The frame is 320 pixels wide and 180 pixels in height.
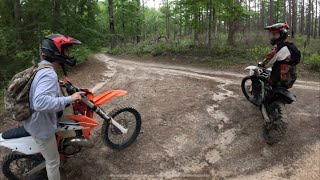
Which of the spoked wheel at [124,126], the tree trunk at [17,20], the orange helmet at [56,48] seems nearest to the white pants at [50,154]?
the orange helmet at [56,48]

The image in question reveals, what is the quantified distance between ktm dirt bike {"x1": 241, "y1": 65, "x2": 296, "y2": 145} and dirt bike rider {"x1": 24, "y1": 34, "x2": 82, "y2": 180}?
4168mm

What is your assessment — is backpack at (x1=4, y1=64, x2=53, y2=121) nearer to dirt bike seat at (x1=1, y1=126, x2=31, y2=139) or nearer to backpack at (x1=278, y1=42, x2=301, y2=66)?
dirt bike seat at (x1=1, y1=126, x2=31, y2=139)

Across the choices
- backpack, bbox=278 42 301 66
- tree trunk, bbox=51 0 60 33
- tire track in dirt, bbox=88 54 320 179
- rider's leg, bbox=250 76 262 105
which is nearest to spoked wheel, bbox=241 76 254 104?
rider's leg, bbox=250 76 262 105

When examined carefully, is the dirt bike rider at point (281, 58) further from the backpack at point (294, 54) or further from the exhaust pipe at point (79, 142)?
the exhaust pipe at point (79, 142)

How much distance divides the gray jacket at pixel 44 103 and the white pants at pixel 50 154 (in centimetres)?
11

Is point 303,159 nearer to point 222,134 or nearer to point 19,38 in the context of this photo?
point 222,134

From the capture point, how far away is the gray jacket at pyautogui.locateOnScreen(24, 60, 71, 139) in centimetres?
342

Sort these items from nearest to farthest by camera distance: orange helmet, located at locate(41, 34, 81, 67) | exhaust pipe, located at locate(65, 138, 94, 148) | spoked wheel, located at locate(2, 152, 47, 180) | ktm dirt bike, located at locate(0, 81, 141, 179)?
orange helmet, located at locate(41, 34, 81, 67) → ktm dirt bike, located at locate(0, 81, 141, 179) → spoked wheel, located at locate(2, 152, 47, 180) → exhaust pipe, located at locate(65, 138, 94, 148)

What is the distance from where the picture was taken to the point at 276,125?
6.12 metres

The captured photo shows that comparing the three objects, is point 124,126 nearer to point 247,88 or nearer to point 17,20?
point 247,88

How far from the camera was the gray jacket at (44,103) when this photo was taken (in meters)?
3.42

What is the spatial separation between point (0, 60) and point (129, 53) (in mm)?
11584

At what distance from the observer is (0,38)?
13461mm

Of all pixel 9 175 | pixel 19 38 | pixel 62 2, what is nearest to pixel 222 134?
pixel 9 175
